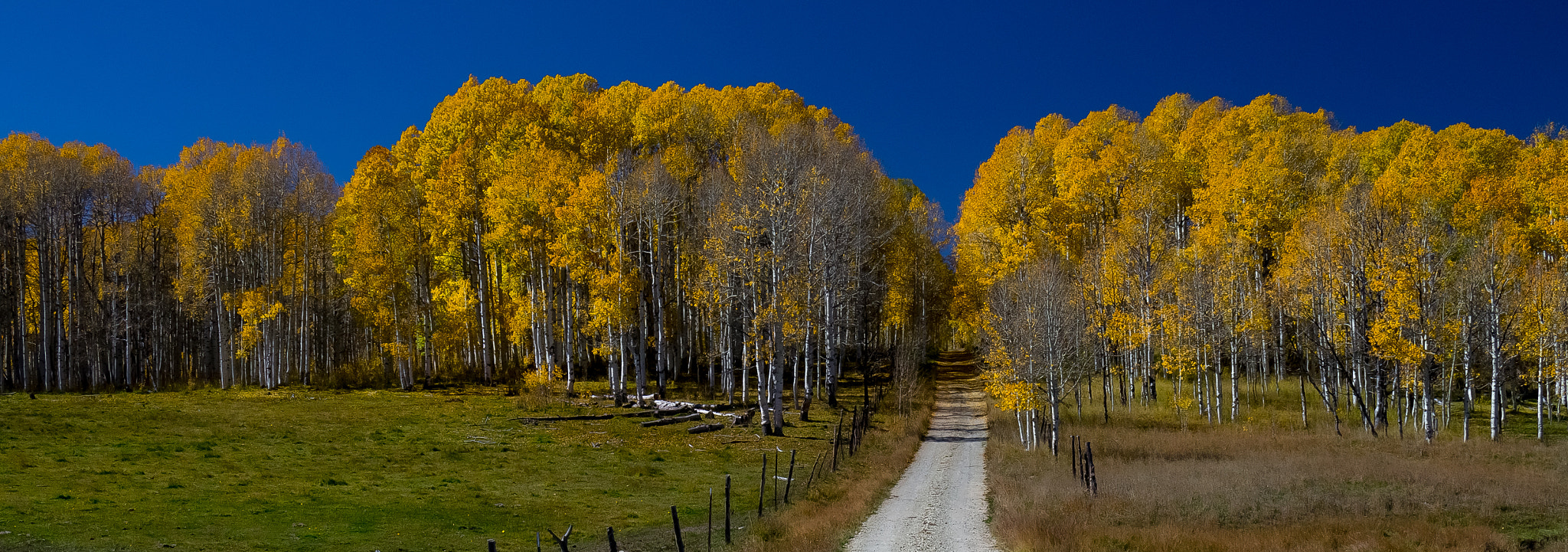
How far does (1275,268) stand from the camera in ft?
154

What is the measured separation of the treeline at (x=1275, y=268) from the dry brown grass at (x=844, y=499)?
5.21 meters

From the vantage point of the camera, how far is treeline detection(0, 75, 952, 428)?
38625mm

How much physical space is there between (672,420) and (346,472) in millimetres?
13387

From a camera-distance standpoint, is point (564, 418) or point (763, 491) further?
point (564, 418)

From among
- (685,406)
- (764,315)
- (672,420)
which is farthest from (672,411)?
(764,315)

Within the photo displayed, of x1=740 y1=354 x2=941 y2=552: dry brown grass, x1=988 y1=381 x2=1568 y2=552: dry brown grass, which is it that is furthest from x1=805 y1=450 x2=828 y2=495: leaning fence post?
x1=988 y1=381 x2=1568 y2=552: dry brown grass

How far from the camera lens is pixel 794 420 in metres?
38.3

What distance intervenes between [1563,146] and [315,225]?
7099cm

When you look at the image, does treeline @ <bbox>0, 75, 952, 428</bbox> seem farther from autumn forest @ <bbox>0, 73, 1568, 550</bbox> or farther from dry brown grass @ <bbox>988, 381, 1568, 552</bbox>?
dry brown grass @ <bbox>988, 381, 1568, 552</bbox>

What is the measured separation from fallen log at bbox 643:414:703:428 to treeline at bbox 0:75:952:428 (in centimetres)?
303

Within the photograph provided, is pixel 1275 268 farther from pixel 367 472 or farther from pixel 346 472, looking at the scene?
pixel 346 472

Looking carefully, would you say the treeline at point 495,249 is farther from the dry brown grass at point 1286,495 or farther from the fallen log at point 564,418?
the dry brown grass at point 1286,495

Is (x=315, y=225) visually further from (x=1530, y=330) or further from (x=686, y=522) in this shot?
(x=1530, y=330)

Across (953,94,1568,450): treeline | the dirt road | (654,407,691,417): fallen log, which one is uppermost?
(953,94,1568,450): treeline
